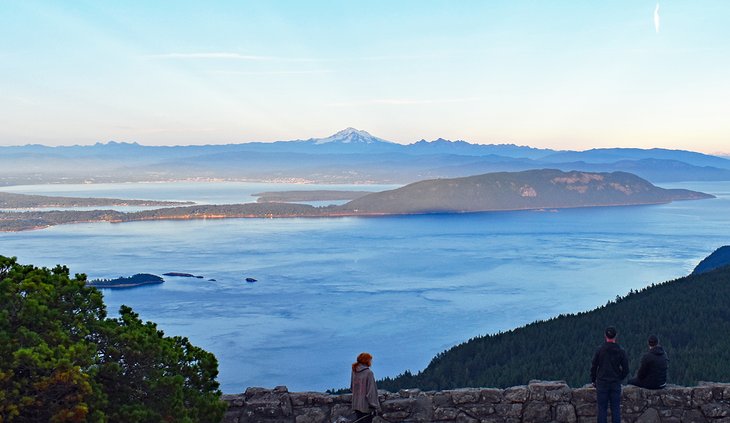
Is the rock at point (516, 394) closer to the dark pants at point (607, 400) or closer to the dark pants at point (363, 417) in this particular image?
the dark pants at point (607, 400)

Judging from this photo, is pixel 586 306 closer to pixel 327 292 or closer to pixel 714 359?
pixel 327 292

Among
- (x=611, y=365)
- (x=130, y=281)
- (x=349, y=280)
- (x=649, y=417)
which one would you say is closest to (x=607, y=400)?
(x=611, y=365)

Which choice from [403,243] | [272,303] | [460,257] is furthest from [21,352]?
[403,243]

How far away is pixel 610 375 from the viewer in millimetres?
9492

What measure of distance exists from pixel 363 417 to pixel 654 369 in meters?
4.27

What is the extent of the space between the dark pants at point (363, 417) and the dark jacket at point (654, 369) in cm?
405

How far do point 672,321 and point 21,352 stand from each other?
1992 inches

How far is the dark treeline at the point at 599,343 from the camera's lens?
36.2 m

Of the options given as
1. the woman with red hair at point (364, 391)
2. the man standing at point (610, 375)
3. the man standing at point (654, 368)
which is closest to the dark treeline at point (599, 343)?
the man standing at point (654, 368)

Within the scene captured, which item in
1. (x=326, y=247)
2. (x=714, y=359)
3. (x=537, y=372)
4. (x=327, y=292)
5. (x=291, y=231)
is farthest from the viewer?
(x=291, y=231)

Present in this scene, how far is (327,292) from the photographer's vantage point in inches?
3971

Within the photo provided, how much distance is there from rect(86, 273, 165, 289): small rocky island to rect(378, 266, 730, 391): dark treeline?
62.5 meters

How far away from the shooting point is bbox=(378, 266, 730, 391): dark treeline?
119ft

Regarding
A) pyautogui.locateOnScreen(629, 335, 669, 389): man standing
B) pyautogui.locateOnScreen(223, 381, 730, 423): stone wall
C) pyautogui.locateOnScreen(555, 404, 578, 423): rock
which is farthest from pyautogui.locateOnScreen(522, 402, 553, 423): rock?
pyautogui.locateOnScreen(629, 335, 669, 389): man standing
